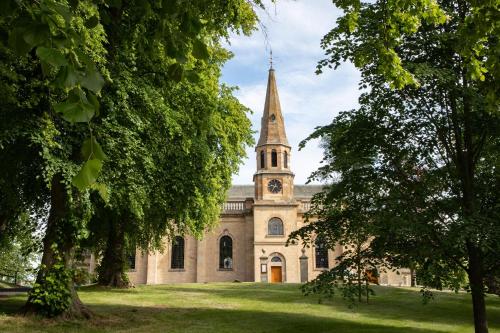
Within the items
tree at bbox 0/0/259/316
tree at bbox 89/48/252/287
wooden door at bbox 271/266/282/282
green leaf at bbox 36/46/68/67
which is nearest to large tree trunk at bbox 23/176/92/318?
tree at bbox 0/0/259/316

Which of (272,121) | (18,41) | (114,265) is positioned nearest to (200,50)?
(18,41)

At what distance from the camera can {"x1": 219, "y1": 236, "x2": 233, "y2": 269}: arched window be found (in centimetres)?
4400

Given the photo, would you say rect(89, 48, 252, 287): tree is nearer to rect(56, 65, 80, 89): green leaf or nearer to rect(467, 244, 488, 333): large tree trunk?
rect(56, 65, 80, 89): green leaf

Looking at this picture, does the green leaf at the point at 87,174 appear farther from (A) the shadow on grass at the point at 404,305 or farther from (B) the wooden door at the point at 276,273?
(B) the wooden door at the point at 276,273

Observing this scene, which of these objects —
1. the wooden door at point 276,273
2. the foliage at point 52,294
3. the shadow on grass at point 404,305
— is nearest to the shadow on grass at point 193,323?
the foliage at point 52,294

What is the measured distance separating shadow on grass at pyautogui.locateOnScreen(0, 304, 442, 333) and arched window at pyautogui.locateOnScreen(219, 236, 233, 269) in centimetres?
2670

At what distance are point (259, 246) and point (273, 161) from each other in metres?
7.98

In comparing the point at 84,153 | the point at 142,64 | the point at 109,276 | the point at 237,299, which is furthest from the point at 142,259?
the point at 84,153

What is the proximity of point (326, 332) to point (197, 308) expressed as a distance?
546 cm

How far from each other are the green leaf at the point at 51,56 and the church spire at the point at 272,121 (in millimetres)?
42205

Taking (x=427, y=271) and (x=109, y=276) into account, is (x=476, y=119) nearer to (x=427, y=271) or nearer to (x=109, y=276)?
(x=427, y=271)

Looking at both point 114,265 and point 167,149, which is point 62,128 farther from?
point 114,265

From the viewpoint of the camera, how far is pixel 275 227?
43.1 meters

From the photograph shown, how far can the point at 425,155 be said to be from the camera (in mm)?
13242
